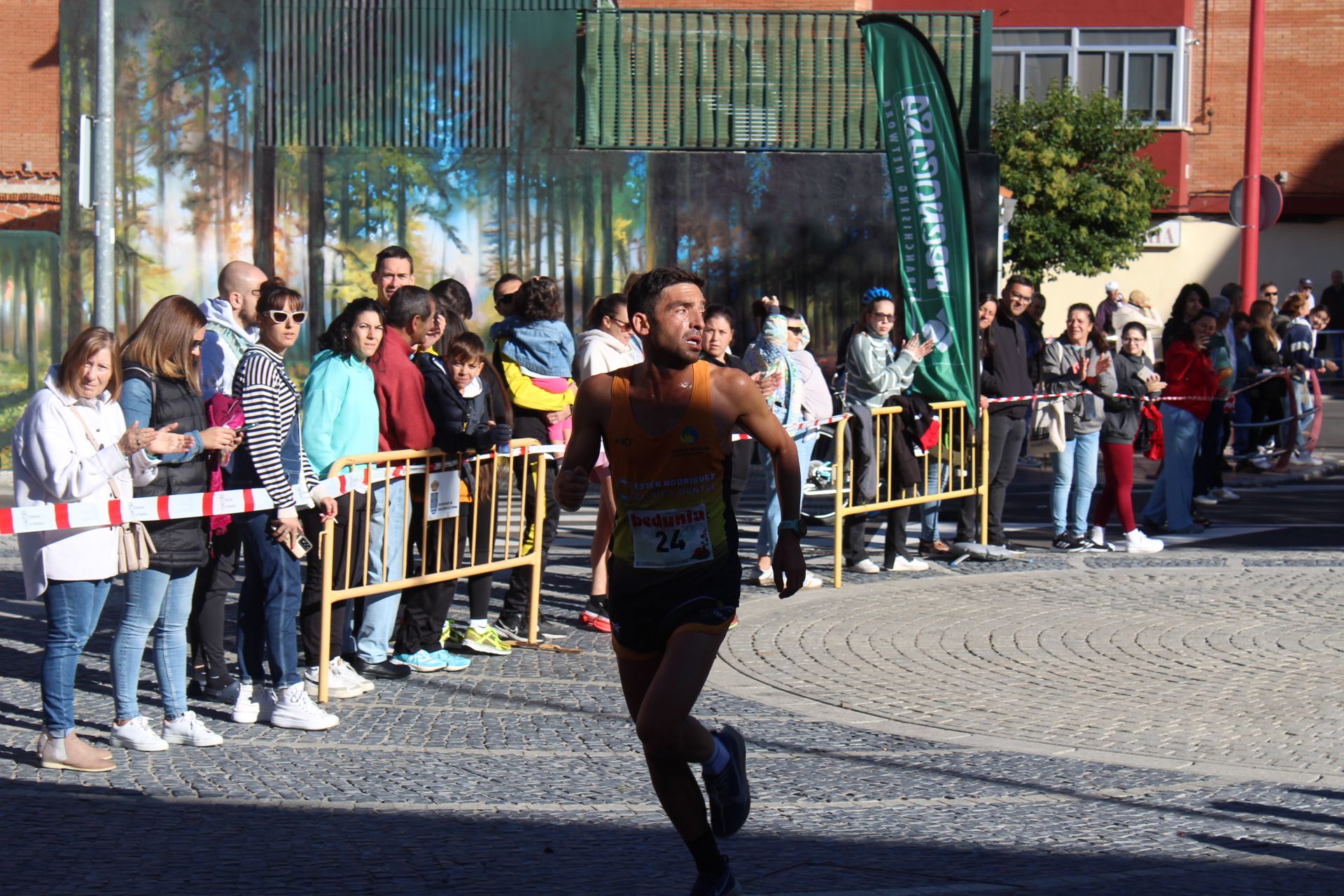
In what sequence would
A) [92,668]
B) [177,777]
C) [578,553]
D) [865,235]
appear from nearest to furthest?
1. [177,777]
2. [92,668]
3. [578,553]
4. [865,235]

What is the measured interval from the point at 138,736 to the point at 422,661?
186 cm

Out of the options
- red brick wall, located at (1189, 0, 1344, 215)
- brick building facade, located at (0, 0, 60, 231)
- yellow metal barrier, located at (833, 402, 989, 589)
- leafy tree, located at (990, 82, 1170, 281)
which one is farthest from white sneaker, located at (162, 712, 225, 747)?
red brick wall, located at (1189, 0, 1344, 215)

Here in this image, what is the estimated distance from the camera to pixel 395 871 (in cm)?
506

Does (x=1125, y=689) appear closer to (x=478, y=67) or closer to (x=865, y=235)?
(x=865, y=235)

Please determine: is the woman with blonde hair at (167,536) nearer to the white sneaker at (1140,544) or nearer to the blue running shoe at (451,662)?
the blue running shoe at (451,662)

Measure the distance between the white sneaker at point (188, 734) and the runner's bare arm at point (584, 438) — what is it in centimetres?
244

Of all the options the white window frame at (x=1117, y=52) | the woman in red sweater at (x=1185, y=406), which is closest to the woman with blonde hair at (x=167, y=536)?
the woman in red sweater at (x=1185, y=406)

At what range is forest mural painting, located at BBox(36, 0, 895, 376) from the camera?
18094 mm

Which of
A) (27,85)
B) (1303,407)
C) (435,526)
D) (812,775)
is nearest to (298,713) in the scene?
(435,526)

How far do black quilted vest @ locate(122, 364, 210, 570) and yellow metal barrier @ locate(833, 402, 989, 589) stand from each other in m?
4.91

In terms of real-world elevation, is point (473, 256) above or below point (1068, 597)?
above

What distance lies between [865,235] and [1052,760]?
12821 millimetres

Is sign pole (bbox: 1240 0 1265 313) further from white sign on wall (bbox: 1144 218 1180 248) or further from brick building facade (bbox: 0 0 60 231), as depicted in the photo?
brick building facade (bbox: 0 0 60 231)

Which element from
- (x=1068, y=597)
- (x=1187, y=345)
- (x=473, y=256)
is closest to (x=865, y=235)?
(x=473, y=256)
